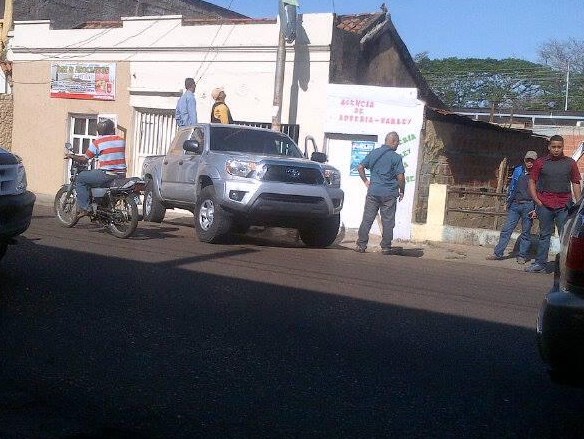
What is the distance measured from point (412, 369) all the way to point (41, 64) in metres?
19.6

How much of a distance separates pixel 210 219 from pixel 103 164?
1842 mm

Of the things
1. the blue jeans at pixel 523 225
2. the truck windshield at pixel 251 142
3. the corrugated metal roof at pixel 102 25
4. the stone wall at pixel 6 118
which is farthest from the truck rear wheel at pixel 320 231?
the stone wall at pixel 6 118

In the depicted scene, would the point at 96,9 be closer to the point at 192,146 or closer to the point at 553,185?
the point at 192,146

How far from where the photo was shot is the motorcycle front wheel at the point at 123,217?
11828 millimetres

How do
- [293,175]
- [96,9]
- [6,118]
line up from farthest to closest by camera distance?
[96,9]
[6,118]
[293,175]

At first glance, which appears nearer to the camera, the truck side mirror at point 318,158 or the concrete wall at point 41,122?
the truck side mirror at point 318,158

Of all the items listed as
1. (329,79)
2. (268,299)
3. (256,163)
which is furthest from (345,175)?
(268,299)

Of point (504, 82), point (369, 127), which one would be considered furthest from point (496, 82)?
point (369, 127)

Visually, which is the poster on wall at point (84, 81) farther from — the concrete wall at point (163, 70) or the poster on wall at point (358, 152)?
the poster on wall at point (358, 152)

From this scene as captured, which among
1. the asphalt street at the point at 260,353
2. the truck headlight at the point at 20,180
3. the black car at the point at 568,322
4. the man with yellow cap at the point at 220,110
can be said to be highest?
the man with yellow cap at the point at 220,110

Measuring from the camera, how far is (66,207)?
13.0m

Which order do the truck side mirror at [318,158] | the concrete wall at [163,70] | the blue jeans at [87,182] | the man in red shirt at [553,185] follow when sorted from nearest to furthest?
1. the man in red shirt at [553,185]
2. the blue jeans at [87,182]
3. the truck side mirror at [318,158]
4. the concrete wall at [163,70]

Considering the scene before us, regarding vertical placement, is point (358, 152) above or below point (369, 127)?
below

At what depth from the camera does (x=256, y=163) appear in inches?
463
